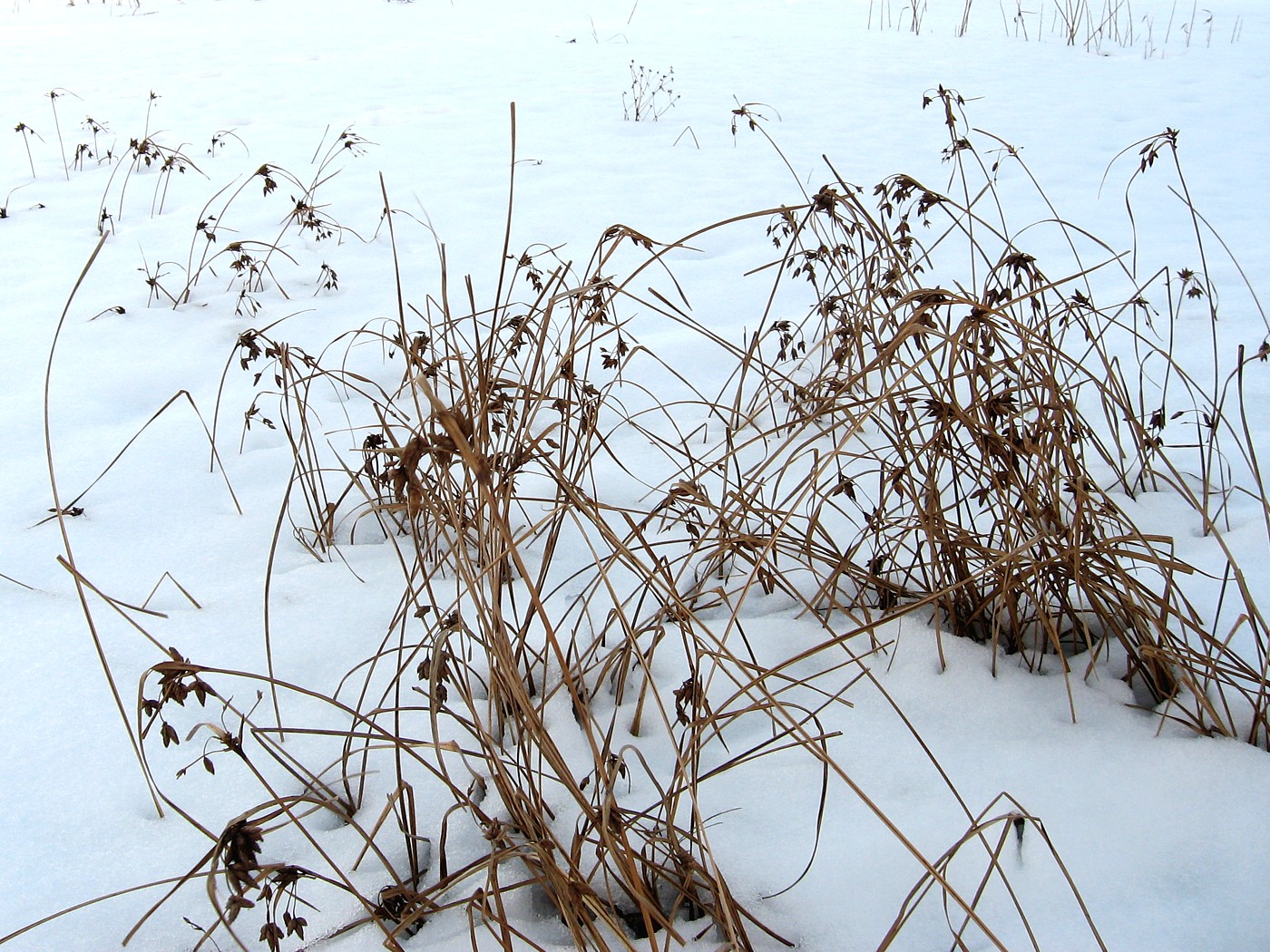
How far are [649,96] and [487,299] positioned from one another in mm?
2906

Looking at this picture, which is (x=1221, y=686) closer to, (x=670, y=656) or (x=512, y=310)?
(x=670, y=656)

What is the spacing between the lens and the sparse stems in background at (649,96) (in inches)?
194

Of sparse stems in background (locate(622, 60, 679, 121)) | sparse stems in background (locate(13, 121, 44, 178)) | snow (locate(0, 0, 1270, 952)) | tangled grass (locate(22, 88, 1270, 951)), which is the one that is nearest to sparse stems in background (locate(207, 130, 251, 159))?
snow (locate(0, 0, 1270, 952))

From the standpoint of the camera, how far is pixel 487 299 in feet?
9.76

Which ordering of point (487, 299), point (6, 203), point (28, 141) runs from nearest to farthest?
point (487, 299), point (6, 203), point (28, 141)

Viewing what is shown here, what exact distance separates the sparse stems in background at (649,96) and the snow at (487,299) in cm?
8

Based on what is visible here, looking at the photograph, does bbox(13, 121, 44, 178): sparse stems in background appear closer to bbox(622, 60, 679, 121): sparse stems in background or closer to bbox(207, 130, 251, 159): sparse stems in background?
bbox(207, 130, 251, 159): sparse stems in background

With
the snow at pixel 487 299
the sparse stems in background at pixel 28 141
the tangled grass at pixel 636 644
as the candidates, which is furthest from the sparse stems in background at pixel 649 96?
the tangled grass at pixel 636 644

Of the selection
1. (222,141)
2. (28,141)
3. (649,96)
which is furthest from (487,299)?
(28,141)

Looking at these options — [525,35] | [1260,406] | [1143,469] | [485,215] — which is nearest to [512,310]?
[485,215]

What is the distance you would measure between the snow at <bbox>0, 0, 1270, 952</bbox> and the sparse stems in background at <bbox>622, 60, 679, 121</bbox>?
81 millimetres

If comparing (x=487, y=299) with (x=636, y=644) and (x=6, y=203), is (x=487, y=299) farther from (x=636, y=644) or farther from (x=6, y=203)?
(x=6, y=203)

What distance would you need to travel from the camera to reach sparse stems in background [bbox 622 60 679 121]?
4930mm

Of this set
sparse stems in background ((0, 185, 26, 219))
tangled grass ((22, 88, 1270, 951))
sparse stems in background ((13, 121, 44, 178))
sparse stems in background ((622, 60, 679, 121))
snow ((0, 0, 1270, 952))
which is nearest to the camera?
tangled grass ((22, 88, 1270, 951))
